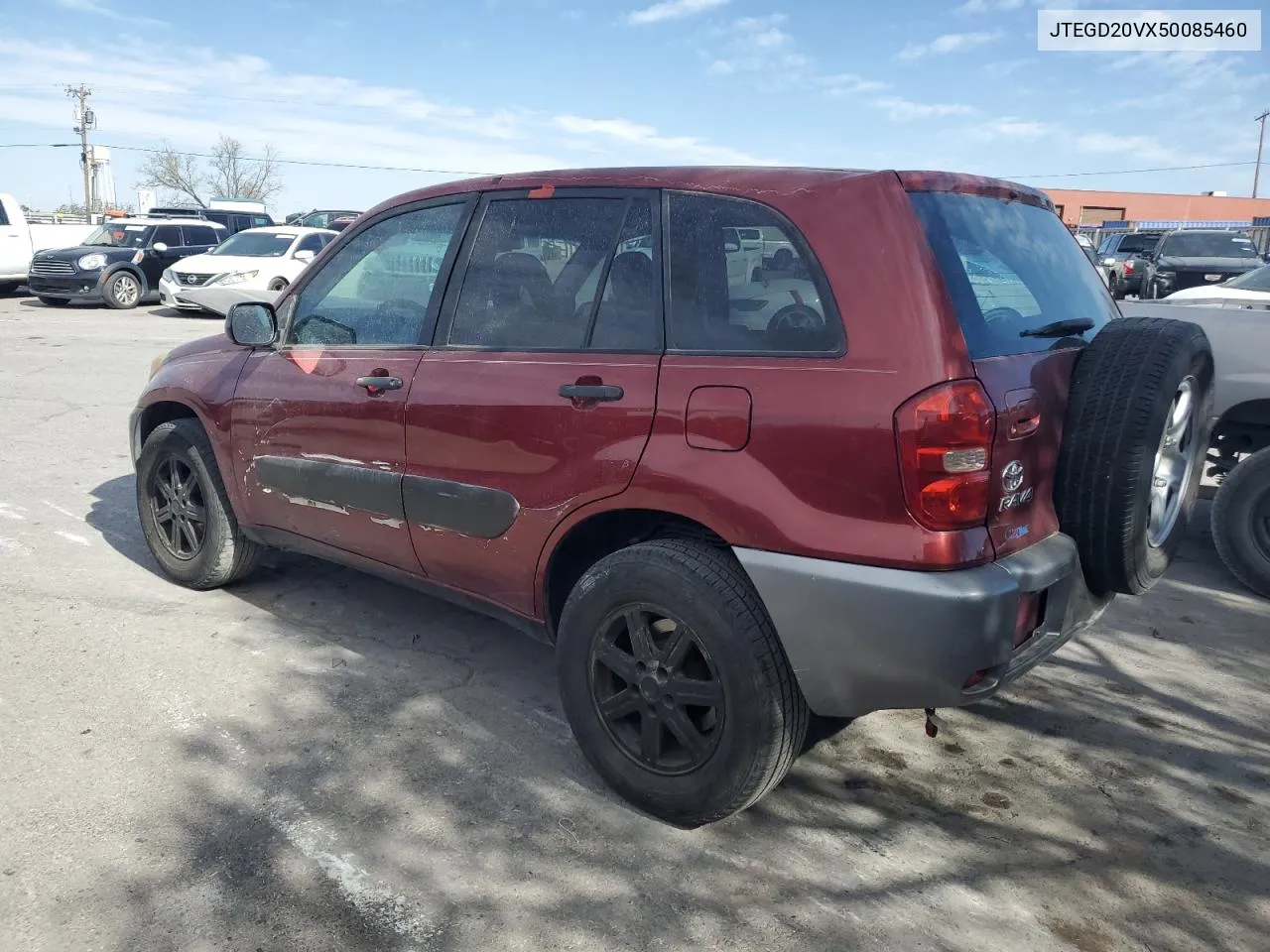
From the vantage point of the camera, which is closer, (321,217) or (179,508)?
(179,508)

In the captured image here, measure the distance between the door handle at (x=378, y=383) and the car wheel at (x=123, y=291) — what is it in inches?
700

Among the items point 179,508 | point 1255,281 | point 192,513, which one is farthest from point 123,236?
point 1255,281

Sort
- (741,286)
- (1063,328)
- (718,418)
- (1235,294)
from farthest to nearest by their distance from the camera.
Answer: (1235,294), (1063,328), (741,286), (718,418)

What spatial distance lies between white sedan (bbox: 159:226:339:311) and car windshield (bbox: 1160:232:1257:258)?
15031mm

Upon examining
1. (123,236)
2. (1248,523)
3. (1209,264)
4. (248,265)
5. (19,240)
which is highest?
(123,236)

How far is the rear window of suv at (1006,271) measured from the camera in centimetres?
263

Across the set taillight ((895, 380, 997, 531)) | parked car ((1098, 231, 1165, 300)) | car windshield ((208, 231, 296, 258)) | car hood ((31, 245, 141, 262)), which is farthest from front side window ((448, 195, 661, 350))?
car hood ((31, 245, 141, 262))

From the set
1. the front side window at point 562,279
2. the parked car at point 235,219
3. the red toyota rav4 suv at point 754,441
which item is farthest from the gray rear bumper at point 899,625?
the parked car at point 235,219

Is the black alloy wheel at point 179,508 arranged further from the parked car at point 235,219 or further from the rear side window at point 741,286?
the parked car at point 235,219

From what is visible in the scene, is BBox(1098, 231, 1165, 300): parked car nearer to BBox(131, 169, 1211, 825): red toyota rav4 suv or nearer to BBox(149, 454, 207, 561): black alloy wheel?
BBox(131, 169, 1211, 825): red toyota rav4 suv

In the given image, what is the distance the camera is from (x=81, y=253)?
18547 mm

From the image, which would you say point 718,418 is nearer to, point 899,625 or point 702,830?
point 899,625

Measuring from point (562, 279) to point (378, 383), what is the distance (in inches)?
32.7

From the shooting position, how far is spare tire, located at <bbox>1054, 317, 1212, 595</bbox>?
9.10ft
